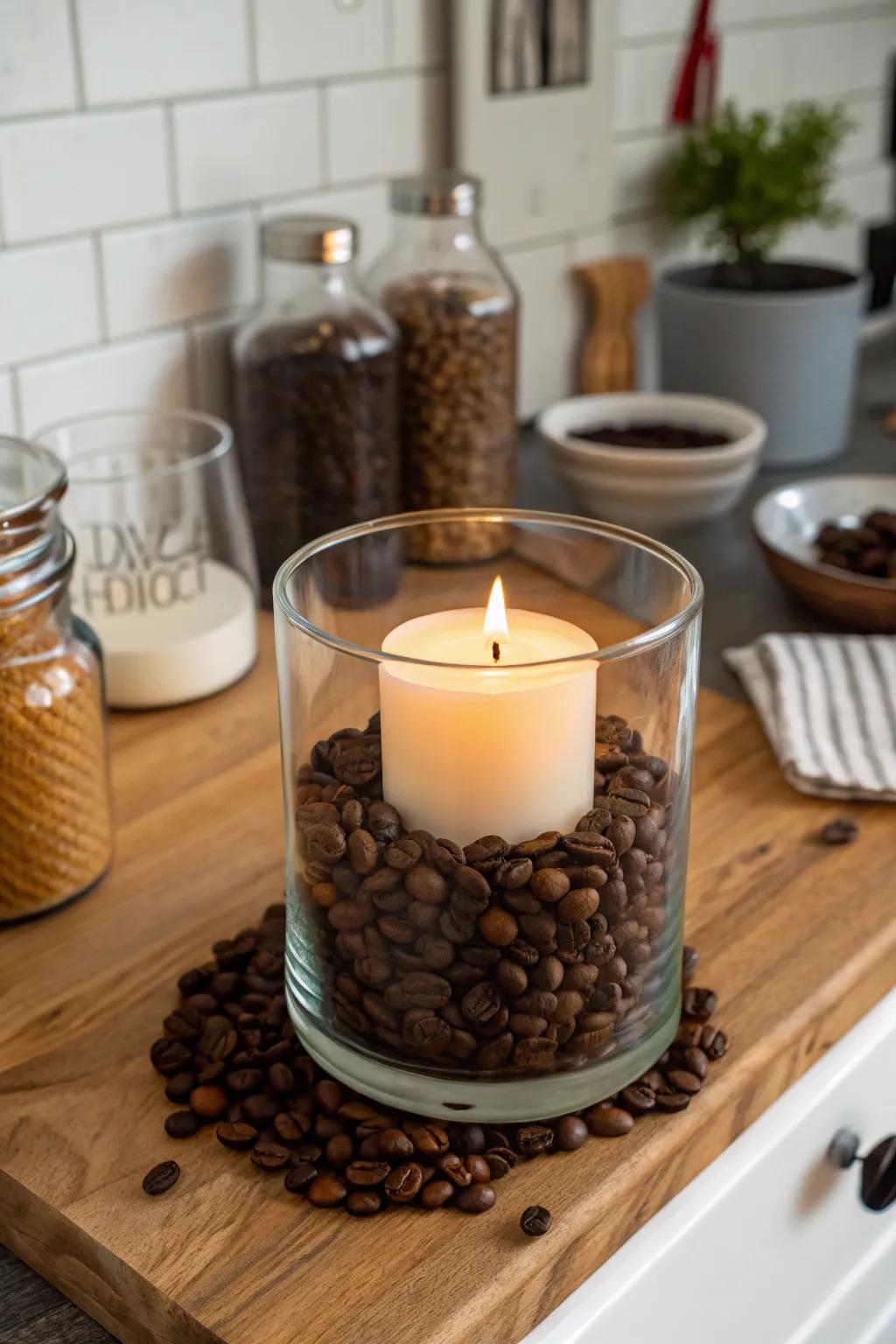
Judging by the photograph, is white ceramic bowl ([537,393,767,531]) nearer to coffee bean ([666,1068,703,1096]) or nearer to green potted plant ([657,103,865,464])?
green potted plant ([657,103,865,464])

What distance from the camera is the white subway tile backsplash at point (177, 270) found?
3.36 feet

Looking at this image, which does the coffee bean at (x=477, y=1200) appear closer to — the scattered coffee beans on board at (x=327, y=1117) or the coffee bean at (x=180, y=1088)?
the scattered coffee beans on board at (x=327, y=1117)

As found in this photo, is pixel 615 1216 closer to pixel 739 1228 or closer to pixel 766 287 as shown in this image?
pixel 739 1228

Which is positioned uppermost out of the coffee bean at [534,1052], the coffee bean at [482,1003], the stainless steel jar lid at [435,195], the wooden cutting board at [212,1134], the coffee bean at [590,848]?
the stainless steel jar lid at [435,195]

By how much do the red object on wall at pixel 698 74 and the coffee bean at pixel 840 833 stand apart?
927mm

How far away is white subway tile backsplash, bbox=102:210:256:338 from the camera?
1.02 metres

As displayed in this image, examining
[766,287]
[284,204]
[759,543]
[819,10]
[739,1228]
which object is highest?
[819,10]

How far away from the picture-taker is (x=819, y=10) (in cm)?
163

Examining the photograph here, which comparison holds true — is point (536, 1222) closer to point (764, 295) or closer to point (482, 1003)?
point (482, 1003)

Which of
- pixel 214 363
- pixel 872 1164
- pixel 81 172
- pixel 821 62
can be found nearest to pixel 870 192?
pixel 821 62

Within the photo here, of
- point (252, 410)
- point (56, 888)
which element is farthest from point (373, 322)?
point (56, 888)

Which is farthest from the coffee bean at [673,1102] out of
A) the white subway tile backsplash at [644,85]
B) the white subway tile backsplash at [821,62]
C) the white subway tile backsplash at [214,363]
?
the white subway tile backsplash at [821,62]

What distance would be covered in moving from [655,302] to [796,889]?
0.90m

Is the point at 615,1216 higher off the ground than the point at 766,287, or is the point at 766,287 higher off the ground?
the point at 766,287
